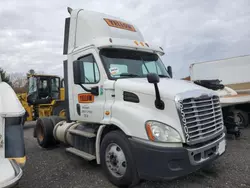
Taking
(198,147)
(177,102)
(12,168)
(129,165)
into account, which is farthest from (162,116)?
(12,168)

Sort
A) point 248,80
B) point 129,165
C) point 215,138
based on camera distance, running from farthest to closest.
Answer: point 248,80, point 215,138, point 129,165

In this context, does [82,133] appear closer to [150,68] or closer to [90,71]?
[90,71]

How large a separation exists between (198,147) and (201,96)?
2.64ft

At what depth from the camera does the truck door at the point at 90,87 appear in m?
3.98

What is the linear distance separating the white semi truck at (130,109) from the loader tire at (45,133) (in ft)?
3.98

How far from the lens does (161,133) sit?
2.96 metres

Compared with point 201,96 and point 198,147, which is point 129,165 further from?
point 201,96

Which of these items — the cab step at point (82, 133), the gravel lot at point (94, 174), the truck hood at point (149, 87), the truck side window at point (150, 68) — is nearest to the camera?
the truck hood at point (149, 87)

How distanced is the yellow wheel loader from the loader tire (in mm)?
3985

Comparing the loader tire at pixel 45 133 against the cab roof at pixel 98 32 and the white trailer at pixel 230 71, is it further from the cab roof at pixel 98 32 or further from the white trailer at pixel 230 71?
the white trailer at pixel 230 71

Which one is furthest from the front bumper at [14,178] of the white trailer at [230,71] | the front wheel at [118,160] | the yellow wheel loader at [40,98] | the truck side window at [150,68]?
the white trailer at [230,71]

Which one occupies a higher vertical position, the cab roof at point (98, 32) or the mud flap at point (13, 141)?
the cab roof at point (98, 32)

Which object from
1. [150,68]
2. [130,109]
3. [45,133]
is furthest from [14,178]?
[45,133]

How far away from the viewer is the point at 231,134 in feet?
21.8
